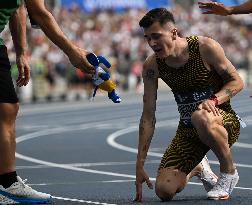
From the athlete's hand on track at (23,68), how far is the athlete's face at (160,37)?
948 mm

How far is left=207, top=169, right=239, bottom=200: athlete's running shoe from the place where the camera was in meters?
8.90

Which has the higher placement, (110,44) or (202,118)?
(202,118)

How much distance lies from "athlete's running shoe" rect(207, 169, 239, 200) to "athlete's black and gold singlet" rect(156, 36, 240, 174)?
365mm

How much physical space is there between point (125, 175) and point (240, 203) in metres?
3.39

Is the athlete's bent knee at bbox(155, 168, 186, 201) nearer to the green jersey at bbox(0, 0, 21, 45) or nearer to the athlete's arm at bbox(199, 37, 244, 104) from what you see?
the athlete's arm at bbox(199, 37, 244, 104)

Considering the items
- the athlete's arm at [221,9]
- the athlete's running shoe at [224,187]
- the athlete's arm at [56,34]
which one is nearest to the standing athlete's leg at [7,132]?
the athlete's arm at [56,34]

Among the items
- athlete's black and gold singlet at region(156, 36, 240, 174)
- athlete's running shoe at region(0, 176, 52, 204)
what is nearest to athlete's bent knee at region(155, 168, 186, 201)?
athlete's black and gold singlet at region(156, 36, 240, 174)

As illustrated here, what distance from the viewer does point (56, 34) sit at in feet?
26.0

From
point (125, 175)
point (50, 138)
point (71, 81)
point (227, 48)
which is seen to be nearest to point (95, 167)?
point (125, 175)

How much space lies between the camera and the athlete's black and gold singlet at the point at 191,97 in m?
9.09

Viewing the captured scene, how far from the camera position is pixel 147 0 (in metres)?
37.0

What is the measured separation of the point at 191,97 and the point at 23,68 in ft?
4.68

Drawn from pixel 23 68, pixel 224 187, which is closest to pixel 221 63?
pixel 224 187

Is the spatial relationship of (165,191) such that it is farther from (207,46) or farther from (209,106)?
(207,46)
